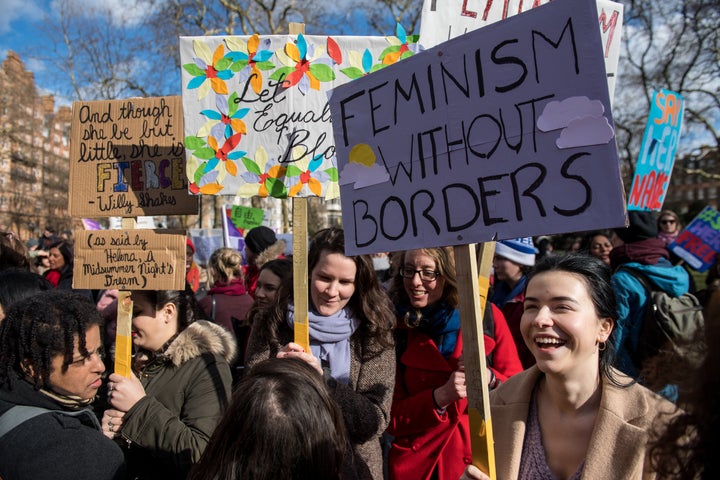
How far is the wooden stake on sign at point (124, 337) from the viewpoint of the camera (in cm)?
235

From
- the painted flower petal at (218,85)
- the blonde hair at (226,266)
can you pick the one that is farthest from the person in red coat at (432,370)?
the blonde hair at (226,266)

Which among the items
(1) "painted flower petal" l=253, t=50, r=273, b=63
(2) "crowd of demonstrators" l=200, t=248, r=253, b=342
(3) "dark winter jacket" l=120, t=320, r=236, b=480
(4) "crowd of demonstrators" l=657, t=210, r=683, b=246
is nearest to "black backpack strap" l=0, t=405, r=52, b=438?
(3) "dark winter jacket" l=120, t=320, r=236, b=480

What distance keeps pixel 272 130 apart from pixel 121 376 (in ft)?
4.02

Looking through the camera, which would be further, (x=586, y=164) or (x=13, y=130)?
(x=13, y=130)

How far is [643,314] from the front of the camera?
11.7 feet

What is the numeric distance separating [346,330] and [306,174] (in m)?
0.71

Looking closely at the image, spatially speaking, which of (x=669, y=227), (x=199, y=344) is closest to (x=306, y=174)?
(x=199, y=344)

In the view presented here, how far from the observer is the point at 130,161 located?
8.91 feet

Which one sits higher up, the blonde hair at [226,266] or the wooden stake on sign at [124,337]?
the blonde hair at [226,266]

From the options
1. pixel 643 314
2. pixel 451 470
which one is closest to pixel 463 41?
pixel 451 470

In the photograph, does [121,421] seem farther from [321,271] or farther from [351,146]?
[351,146]

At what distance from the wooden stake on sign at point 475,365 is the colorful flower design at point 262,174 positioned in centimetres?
103

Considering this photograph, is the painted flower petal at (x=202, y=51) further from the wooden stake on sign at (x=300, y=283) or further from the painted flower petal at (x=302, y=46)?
the wooden stake on sign at (x=300, y=283)

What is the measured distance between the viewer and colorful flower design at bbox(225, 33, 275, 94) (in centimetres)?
245
